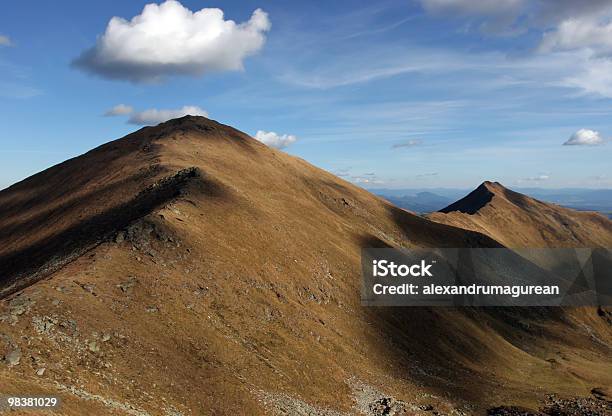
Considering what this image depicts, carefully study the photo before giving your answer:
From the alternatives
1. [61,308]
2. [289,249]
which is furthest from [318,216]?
[61,308]

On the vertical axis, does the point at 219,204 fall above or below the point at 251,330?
above

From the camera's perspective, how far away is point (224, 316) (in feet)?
142

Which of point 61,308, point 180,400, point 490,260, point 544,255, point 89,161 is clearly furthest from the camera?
point 544,255

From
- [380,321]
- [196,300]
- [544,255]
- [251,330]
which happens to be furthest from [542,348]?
[544,255]

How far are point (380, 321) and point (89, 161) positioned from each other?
→ 80.2 metres

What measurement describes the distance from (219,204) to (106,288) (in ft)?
85.2

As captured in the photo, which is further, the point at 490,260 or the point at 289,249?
the point at 490,260

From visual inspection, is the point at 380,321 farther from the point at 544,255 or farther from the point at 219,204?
the point at 544,255

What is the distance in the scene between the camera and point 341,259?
69500 mm

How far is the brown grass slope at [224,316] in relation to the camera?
101ft

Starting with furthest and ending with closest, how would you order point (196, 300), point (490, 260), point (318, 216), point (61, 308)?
point (490, 260) → point (318, 216) → point (196, 300) → point (61, 308)

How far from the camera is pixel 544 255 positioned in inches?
6624

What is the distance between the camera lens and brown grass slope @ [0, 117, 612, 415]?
30.8 meters

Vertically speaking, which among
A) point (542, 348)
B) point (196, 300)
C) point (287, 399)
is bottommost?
point (542, 348)
